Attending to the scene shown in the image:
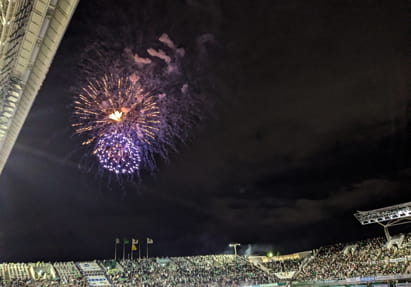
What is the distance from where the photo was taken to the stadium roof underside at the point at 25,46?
34.8ft

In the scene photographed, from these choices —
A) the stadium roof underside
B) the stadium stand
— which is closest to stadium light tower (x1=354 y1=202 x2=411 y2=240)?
the stadium stand

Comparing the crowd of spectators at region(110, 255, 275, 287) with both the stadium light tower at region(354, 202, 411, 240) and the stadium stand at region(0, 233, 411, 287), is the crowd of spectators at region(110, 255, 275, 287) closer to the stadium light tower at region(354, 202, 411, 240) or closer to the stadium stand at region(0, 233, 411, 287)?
the stadium stand at region(0, 233, 411, 287)

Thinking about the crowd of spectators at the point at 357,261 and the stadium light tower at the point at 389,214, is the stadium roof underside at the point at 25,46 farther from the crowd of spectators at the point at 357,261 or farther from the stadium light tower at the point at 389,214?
the stadium light tower at the point at 389,214

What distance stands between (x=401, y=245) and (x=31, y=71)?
47.4 m

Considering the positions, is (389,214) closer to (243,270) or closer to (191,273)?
(243,270)

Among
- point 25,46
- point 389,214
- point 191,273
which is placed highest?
point 25,46

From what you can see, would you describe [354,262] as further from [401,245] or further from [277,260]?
[277,260]

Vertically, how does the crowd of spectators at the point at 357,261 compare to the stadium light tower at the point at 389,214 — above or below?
below

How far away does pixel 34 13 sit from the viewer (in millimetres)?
12758

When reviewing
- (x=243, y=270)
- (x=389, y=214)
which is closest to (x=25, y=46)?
(x=389, y=214)

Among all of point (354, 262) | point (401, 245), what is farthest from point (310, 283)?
point (401, 245)

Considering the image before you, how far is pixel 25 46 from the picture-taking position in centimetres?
1447

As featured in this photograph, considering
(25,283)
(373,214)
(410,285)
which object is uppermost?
(373,214)

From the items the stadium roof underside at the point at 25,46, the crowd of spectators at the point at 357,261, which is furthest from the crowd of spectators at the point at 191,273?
the stadium roof underside at the point at 25,46
